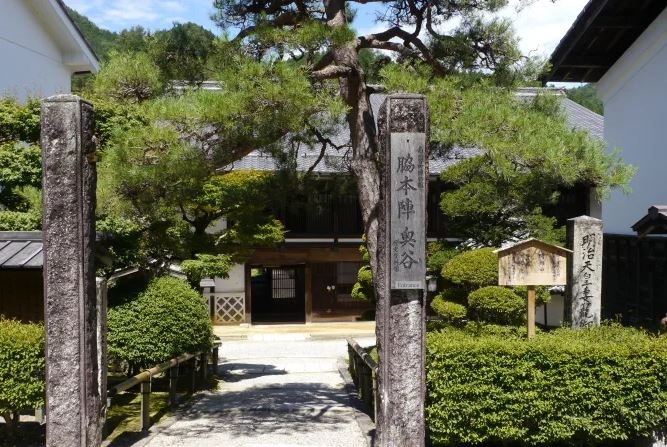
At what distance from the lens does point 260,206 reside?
11.8 meters

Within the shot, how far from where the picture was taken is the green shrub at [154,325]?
962 cm

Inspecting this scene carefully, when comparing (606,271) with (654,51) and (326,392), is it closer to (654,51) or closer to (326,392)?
(654,51)

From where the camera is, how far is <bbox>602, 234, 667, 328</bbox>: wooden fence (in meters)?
11.0

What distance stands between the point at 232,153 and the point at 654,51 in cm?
865

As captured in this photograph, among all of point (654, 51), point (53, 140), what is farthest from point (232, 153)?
point (654, 51)

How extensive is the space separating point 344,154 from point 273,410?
5071 mm

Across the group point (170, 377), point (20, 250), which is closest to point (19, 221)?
point (20, 250)

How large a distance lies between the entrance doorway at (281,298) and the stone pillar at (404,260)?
16310mm

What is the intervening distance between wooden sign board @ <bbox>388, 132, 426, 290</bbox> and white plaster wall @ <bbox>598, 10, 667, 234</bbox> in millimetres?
6929

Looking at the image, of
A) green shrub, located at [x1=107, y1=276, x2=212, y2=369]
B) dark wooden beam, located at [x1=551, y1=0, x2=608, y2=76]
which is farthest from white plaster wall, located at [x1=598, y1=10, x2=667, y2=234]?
green shrub, located at [x1=107, y1=276, x2=212, y2=369]

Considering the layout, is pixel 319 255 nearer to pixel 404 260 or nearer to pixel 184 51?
pixel 184 51

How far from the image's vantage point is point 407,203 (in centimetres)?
664

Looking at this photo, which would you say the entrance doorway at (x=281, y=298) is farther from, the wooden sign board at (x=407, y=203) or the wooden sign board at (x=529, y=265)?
the wooden sign board at (x=407, y=203)

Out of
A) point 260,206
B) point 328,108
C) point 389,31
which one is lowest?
point 260,206
